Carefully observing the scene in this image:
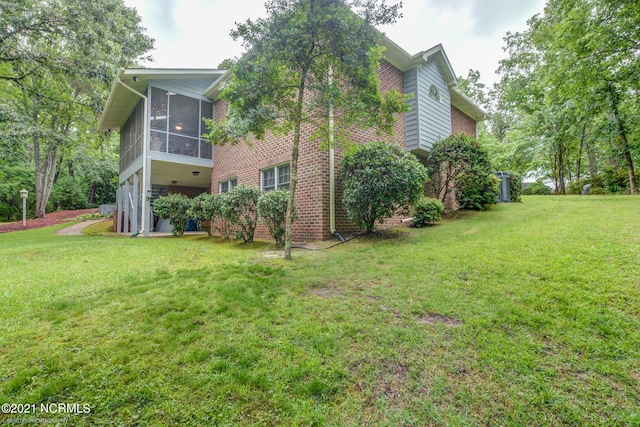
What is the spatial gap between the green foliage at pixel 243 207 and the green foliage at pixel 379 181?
101 inches

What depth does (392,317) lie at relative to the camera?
2727mm

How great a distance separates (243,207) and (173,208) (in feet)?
12.2

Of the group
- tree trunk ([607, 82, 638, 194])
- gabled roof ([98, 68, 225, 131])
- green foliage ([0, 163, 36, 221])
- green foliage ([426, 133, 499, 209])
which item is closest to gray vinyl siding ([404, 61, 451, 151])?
green foliage ([426, 133, 499, 209])

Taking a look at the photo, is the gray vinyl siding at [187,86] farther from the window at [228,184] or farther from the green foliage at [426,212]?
the green foliage at [426,212]

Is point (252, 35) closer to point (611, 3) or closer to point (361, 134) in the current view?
point (361, 134)

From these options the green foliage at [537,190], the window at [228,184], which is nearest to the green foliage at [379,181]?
the window at [228,184]

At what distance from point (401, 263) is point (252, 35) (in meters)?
4.67

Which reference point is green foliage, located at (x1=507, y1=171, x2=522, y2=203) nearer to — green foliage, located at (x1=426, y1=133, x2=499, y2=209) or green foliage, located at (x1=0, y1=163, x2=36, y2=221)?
green foliage, located at (x1=426, y1=133, x2=499, y2=209)

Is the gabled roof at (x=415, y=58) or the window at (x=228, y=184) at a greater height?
the gabled roof at (x=415, y=58)

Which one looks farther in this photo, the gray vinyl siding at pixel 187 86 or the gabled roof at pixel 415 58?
the gray vinyl siding at pixel 187 86

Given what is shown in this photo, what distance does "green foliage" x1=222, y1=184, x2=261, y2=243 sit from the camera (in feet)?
24.4

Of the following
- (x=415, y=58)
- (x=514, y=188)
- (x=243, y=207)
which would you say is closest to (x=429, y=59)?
(x=415, y=58)

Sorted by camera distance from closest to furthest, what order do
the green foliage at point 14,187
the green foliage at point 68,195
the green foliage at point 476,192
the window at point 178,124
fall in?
the green foliage at point 476,192
the window at point 178,124
the green foliage at point 14,187
the green foliage at point 68,195

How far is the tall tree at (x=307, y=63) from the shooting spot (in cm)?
465
